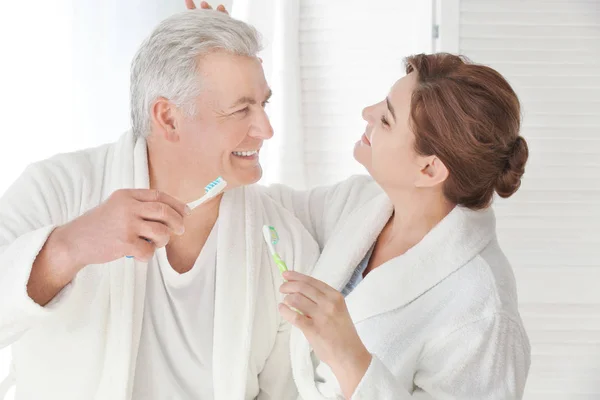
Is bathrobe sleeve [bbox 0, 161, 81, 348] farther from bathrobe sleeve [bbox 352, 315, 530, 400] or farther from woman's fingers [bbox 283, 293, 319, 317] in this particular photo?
bathrobe sleeve [bbox 352, 315, 530, 400]

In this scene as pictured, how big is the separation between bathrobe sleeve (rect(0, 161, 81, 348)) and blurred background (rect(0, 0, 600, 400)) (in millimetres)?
752

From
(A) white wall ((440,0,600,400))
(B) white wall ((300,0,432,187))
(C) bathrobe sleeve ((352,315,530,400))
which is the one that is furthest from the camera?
(B) white wall ((300,0,432,187))

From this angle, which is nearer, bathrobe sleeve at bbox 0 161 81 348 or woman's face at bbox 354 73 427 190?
bathrobe sleeve at bbox 0 161 81 348

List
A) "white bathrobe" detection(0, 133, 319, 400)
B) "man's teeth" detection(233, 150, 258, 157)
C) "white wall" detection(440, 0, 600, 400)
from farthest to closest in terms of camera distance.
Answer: "white wall" detection(440, 0, 600, 400), "man's teeth" detection(233, 150, 258, 157), "white bathrobe" detection(0, 133, 319, 400)

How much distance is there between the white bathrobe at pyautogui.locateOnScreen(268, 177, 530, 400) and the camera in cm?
145

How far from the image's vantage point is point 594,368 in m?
2.42

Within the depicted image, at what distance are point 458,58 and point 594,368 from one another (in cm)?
130

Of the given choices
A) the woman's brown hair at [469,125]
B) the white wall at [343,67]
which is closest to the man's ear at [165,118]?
the woman's brown hair at [469,125]

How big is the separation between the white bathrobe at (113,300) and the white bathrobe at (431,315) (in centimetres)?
13

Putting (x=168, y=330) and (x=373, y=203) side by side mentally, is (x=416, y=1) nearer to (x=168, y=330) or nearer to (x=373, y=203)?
(x=373, y=203)

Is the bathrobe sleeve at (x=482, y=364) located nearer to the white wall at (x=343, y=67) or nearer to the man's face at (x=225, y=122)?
the man's face at (x=225, y=122)

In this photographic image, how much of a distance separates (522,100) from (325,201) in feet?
2.74

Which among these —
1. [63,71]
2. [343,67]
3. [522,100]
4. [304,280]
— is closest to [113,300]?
[304,280]

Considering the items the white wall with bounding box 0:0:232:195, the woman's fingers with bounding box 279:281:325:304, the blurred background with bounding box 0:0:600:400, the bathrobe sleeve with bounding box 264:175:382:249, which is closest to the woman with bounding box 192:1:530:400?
the woman's fingers with bounding box 279:281:325:304
